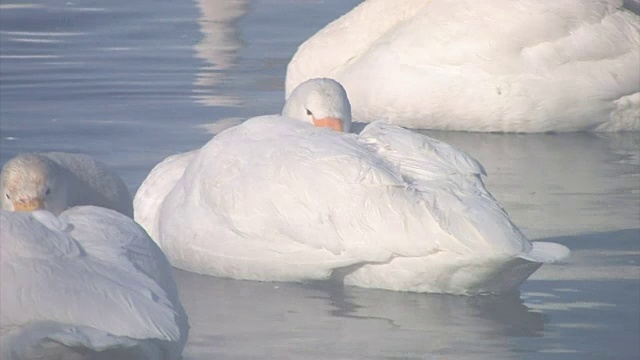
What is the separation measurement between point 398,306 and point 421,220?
357 mm

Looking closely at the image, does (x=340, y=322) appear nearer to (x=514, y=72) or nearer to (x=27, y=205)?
(x=27, y=205)

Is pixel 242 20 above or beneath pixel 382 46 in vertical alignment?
beneath

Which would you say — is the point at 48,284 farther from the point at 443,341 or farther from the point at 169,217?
the point at 169,217

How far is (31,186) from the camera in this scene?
246 inches

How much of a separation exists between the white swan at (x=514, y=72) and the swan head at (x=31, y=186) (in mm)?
4774

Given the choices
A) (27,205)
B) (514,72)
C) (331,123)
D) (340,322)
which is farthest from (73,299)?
(514,72)

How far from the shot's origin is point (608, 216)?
831 cm

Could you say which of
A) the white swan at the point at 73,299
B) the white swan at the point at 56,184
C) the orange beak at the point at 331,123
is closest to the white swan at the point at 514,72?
the orange beak at the point at 331,123

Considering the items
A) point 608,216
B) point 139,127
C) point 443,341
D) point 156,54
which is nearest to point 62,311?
point 443,341

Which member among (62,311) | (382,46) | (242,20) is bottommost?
(242,20)

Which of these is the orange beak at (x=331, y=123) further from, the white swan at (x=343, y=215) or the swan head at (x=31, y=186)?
the swan head at (x=31, y=186)

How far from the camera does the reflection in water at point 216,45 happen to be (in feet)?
38.1

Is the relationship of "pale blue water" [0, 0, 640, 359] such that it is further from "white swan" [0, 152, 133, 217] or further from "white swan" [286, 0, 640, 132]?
"white swan" [0, 152, 133, 217]

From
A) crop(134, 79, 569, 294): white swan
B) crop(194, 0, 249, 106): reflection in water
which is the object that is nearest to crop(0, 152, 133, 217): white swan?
crop(134, 79, 569, 294): white swan
